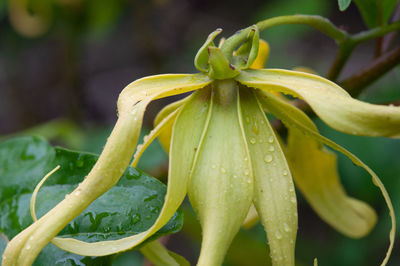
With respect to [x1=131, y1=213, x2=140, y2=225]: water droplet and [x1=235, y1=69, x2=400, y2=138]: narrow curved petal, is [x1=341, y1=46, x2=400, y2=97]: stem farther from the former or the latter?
[x1=131, y1=213, x2=140, y2=225]: water droplet

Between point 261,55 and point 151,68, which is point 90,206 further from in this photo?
point 151,68

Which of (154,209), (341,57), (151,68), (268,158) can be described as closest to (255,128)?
(268,158)

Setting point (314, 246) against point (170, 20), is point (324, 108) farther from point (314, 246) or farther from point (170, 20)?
point (170, 20)

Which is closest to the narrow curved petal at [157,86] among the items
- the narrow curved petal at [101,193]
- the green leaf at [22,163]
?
the narrow curved petal at [101,193]

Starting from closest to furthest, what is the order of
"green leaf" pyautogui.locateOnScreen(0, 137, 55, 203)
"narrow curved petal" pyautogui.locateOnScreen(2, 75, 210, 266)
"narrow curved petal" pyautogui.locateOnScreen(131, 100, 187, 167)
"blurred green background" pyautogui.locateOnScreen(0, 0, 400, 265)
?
"narrow curved petal" pyautogui.locateOnScreen(2, 75, 210, 266) < "narrow curved petal" pyautogui.locateOnScreen(131, 100, 187, 167) < "green leaf" pyautogui.locateOnScreen(0, 137, 55, 203) < "blurred green background" pyautogui.locateOnScreen(0, 0, 400, 265)

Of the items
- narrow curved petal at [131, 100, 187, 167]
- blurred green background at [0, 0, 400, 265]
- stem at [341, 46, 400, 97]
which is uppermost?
stem at [341, 46, 400, 97]

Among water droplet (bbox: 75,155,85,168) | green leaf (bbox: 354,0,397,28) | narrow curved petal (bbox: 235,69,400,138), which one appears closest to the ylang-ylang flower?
narrow curved petal (bbox: 235,69,400,138)

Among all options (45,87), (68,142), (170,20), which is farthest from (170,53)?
(68,142)
